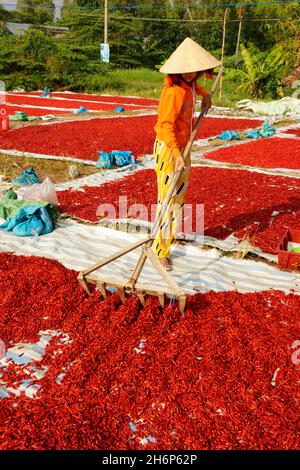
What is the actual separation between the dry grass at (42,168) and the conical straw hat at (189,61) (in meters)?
3.43

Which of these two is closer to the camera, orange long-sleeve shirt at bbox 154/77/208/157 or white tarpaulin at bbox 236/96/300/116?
orange long-sleeve shirt at bbox 154/77/208/157

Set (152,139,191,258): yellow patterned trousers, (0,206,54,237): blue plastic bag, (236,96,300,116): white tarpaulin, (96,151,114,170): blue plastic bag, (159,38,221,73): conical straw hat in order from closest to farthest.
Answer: (159,38,221,73): conical straw hat, (152,139,191,258): yellow patterned trousers, (0,206,54,237): blue plastic bag, (96,151,114,170): blue plastic bag, (236,96,300,116): white tarpaulin

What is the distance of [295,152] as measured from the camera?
7195mm

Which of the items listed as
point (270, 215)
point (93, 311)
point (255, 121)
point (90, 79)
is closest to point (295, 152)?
point (270, 215)

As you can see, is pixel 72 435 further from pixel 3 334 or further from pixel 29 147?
pixel 29 147

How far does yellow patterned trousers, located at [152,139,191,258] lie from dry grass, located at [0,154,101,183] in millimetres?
3029

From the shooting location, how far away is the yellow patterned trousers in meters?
2.92

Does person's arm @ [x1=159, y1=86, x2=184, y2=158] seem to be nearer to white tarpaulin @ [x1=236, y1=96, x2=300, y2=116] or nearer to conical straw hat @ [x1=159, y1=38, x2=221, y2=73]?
conical straw hat @ [x1=159, y1=38, x2=221, y2=73]

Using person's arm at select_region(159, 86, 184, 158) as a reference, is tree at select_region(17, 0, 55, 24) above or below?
above

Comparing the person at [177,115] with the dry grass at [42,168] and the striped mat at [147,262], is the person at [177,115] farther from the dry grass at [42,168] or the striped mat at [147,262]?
the dry grass at [42,168]

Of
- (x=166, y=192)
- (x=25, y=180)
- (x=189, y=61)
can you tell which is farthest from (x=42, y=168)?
(x=189, y=61)

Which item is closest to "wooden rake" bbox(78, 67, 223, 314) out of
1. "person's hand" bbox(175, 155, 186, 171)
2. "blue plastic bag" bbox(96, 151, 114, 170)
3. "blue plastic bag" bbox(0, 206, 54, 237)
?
"person's hand" bbox(175, 155, 186, 171)

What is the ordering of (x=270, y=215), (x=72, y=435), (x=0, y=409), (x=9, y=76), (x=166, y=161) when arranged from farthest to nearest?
(x=9, y=76)
(x=270, y=215)
(x=166, y=161)
(x=0, y=409)
(x=72, y=435)

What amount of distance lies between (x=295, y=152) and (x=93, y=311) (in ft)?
18.6
